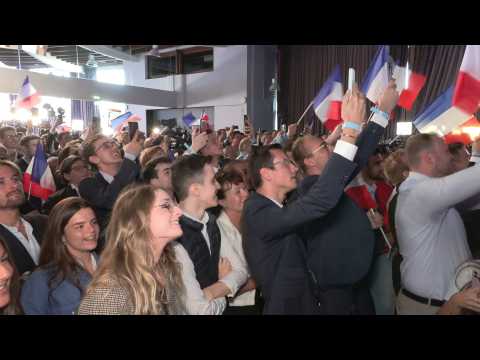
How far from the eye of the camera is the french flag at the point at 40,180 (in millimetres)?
4254

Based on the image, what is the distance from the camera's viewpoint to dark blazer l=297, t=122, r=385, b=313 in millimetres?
2350

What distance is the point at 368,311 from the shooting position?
2.72m

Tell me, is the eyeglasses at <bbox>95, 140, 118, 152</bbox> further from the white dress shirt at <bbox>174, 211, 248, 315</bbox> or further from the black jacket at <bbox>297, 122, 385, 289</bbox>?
the black jacket at <bbox>297, 122, 385, 289</bbox>

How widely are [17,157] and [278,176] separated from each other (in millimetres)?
4490

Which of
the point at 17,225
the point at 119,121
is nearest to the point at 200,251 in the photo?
the point at 17,225

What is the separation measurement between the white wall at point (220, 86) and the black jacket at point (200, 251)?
618 inches

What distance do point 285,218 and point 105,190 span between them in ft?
6.48

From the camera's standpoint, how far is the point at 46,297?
2020mm

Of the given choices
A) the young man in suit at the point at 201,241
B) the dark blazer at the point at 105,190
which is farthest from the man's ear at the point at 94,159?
the young man in suit at the point at 201,241

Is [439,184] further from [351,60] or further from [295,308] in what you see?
[351,60]

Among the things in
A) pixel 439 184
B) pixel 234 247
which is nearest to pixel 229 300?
pixel 234 247

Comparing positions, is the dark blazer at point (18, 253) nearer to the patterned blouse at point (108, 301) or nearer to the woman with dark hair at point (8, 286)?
the woman with dark hair at point (8, 286)

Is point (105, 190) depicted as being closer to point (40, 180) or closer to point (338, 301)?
point (40, 180)

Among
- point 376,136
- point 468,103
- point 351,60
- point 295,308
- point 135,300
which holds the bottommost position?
point 295,308
